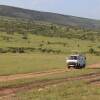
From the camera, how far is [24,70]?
46781mm

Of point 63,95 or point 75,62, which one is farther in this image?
point 75,62

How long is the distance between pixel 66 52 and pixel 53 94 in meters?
61.6

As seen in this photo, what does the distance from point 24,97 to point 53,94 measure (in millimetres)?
1917

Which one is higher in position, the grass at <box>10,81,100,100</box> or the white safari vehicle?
the grass at <box>10,81,100,100</box>

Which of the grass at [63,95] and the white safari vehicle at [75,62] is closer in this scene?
the grass at [63,95]

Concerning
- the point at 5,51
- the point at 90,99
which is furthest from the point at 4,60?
the point at 90,99

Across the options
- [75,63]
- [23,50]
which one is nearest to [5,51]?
[23,50]

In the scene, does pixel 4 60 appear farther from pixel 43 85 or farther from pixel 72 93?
pixel 72 93

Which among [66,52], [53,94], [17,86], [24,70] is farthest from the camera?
[66,52]

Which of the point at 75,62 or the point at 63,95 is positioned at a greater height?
the point at 63,95

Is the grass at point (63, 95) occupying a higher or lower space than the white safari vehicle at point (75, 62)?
higher

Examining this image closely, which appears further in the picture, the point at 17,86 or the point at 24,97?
the point at 17,86

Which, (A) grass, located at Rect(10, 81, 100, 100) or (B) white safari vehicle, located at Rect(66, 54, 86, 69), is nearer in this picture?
(A) grass, located at Rect(10, 81, 100, 100)

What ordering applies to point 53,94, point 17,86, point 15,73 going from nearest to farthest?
point 53,94
point 17,86
point 15,73
